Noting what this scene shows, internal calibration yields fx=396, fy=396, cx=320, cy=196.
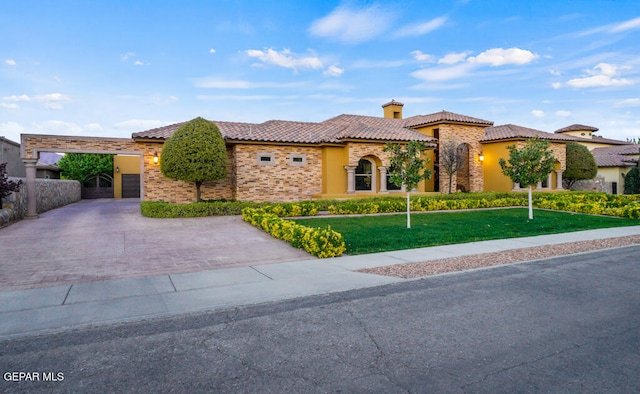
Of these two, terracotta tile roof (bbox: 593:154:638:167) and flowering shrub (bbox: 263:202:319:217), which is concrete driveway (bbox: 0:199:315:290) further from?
terracotta tile roof (bbox: 593:154:638:167)

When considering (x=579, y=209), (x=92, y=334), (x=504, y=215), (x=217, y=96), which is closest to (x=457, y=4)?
(x=504, y=215)

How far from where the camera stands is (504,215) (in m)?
18.9

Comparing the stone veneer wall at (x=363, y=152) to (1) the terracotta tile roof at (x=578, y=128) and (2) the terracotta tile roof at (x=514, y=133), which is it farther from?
(1) the terracotta tile roof at (x=578, y=128)

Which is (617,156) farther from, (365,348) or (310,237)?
(365,348)

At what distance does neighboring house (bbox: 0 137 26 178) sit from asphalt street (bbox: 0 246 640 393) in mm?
22250

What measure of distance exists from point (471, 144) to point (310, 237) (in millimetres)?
22778

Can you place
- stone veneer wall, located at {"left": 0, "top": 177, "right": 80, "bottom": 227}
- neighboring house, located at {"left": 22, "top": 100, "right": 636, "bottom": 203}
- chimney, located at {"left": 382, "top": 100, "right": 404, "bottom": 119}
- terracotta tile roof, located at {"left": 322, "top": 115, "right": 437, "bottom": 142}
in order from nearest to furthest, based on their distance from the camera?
stone veneer wall, located at {"left": 0, "top": 177, "right": 80, "bottom": 227}, neighboring house, located at {"left": 22, "top": 100, "right": 636, "bottom": 203}, terracotta tile roof, located at {"left": 322, "top": 115, "right": 437, "bottom": 142}, chimney, located at {"left": 382, "top": 100, "right": 404, "bottom": 119}

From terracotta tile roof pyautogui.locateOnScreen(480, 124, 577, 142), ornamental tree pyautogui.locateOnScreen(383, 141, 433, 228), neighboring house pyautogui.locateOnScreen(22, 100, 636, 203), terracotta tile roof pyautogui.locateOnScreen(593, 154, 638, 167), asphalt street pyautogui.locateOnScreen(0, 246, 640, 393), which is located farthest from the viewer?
terracotta tile roof pyautogui.locateOnScreen(593, 154, 638, 167)

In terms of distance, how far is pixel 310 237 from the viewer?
33.4 ft

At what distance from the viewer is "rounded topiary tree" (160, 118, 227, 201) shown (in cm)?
1800

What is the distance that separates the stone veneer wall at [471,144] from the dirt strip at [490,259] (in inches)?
659

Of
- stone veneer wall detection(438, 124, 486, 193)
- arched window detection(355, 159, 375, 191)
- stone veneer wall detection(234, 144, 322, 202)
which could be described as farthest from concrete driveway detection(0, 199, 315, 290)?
stone veneer wall detection(438, 124, 486, 193)

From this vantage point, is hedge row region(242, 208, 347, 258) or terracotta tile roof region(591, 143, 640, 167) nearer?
hedge row region(242, 208, 347, 258)

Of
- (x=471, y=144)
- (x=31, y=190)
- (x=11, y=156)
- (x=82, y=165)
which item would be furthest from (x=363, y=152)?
(x=82, y=165)
